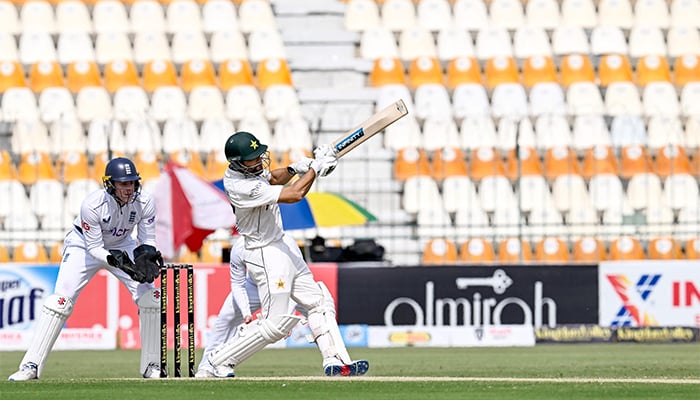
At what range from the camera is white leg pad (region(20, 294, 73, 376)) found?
428 inches

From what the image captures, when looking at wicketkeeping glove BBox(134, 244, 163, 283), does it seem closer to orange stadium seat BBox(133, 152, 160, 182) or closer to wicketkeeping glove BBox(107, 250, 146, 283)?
wicketkeeping glove BBox(107, 250, 146, 283)

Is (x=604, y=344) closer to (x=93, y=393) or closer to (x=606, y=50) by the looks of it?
(x=606, y=50)

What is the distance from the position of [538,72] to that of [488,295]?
5451 mm

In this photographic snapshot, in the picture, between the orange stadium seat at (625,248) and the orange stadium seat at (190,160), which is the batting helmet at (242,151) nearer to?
the orange stadium seat at (190,160)

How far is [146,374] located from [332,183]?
8542 mm

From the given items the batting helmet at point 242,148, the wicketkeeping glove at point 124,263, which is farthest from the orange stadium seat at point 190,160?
the batting helmet at point 242,148

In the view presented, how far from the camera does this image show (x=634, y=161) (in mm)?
20547

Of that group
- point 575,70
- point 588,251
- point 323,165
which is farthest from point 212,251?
point 323,165

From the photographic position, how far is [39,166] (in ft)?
65.6

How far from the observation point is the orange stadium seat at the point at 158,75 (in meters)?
21.7

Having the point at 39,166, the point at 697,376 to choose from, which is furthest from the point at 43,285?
the point at 697,376

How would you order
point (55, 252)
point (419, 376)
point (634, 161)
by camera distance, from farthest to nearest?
1. point (634, 161)
2. point (55, 252)
3. point (419, 376)

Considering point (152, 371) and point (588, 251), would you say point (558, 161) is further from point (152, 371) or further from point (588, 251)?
point (152, 371)

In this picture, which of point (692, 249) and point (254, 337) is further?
point (692, 249)
